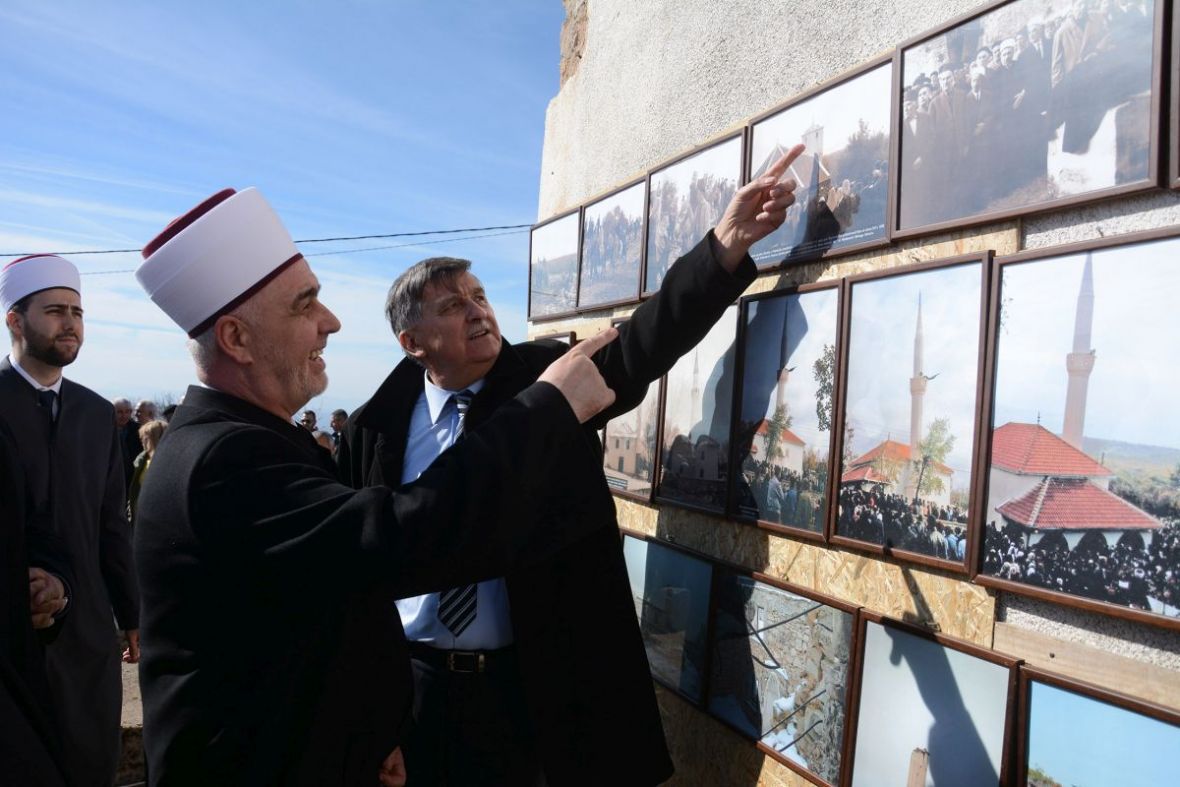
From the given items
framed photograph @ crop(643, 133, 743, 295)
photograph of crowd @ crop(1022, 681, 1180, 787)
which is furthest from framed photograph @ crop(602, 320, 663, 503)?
photograph of crowd @ crop(1022, 681, 1180, 787)

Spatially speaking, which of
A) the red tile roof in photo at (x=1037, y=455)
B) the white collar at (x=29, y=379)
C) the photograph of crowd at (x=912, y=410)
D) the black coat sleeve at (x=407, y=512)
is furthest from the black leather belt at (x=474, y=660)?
the white collar at (x=29, y=379)

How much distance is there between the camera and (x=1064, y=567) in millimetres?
1435

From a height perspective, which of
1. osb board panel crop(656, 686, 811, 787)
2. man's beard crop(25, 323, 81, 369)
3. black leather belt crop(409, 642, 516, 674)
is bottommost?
osb board panel crop(656, 686, 811, 787)

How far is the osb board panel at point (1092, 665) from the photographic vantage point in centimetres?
134

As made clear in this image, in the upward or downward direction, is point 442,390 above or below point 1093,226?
below

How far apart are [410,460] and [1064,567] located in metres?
1.87

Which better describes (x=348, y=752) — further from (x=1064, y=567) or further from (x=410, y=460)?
(x=1064, y=567)

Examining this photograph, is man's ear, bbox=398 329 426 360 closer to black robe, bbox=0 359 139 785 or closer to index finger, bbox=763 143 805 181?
index finger, bbox=763 143 805 181

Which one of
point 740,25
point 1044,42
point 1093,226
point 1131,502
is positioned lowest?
point 1131,502

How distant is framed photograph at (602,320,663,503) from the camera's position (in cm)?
287

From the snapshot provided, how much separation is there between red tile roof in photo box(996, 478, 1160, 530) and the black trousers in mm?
1385

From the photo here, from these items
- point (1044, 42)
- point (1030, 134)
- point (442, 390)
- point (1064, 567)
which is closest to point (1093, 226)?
point (1030, 134)

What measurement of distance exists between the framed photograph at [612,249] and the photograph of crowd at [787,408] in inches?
29.7

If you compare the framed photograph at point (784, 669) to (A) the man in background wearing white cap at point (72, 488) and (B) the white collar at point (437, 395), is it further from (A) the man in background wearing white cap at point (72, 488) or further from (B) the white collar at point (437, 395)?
(A) the man in background wearing white cap at point (72, 488)
